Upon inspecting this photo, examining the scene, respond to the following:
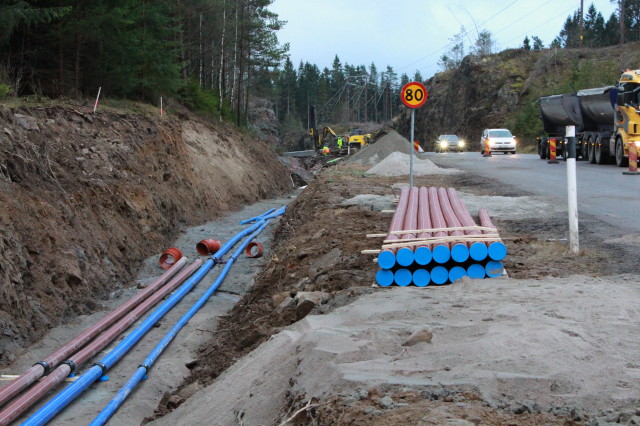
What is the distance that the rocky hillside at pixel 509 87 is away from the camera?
57562 mm

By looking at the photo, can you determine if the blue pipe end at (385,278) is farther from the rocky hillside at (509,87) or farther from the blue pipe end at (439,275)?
the rocky hillside at (509,87)

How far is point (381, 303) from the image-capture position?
245 inches

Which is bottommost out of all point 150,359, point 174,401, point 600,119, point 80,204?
point 150,359

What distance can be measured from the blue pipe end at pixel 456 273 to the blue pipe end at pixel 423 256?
0.88ft

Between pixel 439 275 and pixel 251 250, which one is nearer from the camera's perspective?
pixel 439 275

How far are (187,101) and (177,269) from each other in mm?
23824

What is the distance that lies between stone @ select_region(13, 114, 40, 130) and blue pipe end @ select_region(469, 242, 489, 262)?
1162 cm

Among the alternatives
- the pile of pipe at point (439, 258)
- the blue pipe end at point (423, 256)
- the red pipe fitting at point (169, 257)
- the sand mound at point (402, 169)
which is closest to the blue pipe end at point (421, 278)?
the pile of pipe at point (439, 258)

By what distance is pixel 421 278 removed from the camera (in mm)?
7047

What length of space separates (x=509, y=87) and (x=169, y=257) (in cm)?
5899

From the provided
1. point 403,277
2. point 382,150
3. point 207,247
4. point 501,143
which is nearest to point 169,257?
point 207,247

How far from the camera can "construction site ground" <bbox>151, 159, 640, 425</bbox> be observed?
373 cm

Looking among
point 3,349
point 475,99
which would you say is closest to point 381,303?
point 3,349

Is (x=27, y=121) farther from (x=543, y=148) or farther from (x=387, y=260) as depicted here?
(x=543, y=148)
